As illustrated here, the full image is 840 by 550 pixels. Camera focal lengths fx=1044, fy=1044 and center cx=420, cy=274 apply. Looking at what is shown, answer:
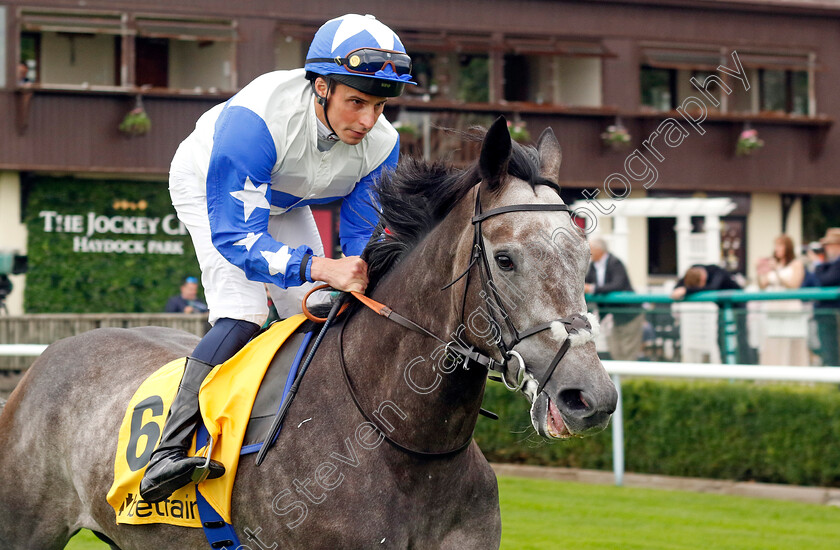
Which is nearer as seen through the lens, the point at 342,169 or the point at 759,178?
the point at 342,169

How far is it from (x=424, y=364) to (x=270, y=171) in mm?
741

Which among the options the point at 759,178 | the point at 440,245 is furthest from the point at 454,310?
the point at 759,178

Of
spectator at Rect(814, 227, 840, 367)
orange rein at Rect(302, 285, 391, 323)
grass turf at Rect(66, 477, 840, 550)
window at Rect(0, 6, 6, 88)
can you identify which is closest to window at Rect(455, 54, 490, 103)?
window at Rect(0, 6, 6, 88)

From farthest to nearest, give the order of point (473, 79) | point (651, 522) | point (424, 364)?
1. point (473, 79)
2. point (651, 522)
3. point (424, 364)

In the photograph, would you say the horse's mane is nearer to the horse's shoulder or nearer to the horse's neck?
the horse's neck

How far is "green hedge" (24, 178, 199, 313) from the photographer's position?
15.7 metres

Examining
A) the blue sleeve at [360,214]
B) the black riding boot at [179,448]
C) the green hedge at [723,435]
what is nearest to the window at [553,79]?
the green hedge at [723,435]

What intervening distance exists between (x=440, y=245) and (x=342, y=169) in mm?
571

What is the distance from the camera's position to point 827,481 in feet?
20.7

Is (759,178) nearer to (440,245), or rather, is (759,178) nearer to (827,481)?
(827,481)

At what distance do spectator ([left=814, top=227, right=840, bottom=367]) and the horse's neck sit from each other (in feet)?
15.3

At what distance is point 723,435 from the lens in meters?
6.71

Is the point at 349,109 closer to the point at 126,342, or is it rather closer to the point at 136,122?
the point at 126,342

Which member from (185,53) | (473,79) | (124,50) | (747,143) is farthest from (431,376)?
(747,143)
